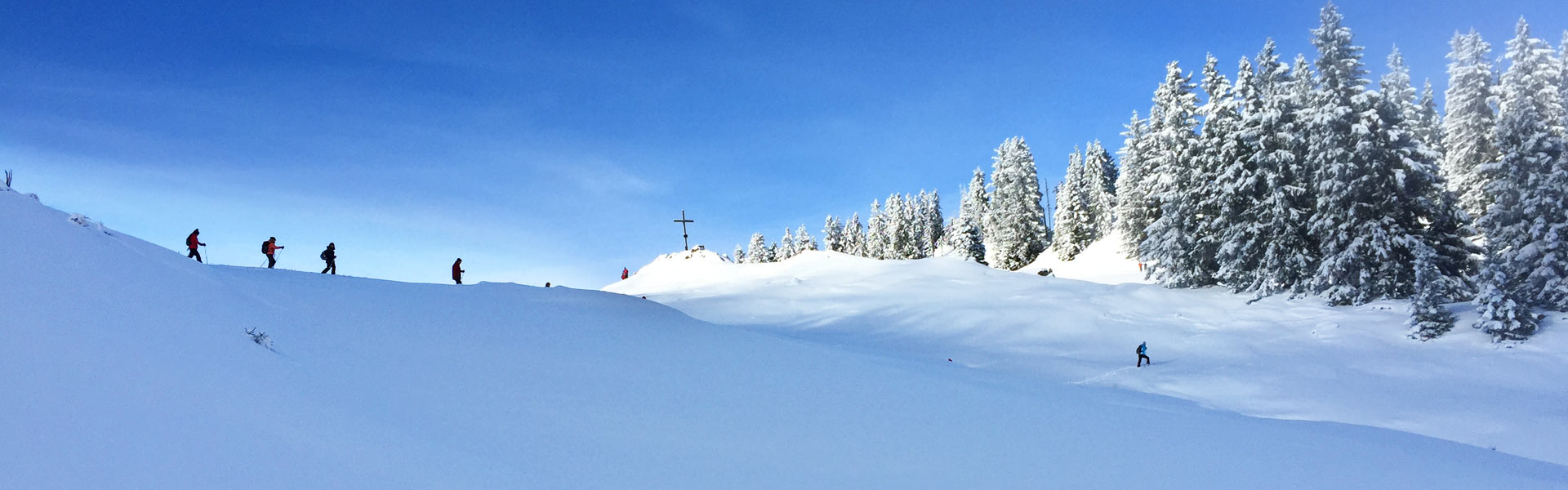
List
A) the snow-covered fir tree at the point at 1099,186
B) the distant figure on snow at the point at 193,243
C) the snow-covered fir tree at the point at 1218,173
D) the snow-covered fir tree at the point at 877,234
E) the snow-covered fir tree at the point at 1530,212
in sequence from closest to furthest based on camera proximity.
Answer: the distant figure on snow at the point at 193,243, the snow-covered fir tree at the point at 1530,212, the snow-covered fir tree at the point at 1218,173, the snow-covered fir tree at the point at 1099,186, the snow-covered fir tree at the point at 877,234

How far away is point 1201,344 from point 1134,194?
24.4 metres

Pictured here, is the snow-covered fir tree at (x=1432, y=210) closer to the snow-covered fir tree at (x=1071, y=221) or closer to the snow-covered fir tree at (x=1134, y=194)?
the snow-covered fir tree at (x=1134, y=194)

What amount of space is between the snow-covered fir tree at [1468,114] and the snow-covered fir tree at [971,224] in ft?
94.1

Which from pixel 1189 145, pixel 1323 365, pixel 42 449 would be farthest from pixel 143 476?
pixel 1189 145

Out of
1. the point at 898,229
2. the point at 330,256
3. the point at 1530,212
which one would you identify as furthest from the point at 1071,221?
the point at 330,256

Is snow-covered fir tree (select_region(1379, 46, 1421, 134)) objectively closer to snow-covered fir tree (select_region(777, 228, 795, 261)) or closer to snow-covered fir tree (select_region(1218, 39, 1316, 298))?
snow-covered fir tree (select_region(1218, 39, 1316, 298))

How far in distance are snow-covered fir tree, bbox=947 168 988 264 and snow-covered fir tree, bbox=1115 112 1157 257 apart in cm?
1037

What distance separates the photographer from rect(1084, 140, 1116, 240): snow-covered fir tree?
262 ft

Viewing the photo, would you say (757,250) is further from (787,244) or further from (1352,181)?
(1352,181)

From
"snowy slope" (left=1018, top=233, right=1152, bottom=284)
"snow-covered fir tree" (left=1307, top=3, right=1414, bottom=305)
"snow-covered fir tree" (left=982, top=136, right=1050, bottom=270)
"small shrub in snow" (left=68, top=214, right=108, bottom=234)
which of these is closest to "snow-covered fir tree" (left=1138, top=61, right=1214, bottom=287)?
"snow-covered fir tree" (left=1307, top=3, right=1414, bottom=305)

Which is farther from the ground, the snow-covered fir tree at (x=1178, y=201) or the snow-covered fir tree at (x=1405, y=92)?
the snow-covered fir tree at (x=1405, y=92)

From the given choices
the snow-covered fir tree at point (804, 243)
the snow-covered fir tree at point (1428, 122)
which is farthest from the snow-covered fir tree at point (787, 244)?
the snow-covered fir tree at point (1428, 122)

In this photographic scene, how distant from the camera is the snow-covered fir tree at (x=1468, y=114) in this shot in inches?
1822

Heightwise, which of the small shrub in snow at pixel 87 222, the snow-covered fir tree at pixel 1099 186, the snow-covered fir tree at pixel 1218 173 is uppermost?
the snow-covered fir tree at pixel 1099 186
